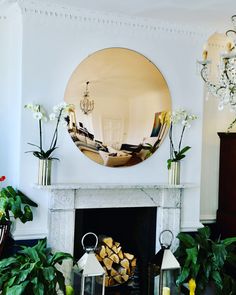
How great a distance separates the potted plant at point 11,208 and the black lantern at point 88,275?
23.4 inches

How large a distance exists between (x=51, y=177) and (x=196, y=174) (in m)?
1.59

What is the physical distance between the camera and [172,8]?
404 cm

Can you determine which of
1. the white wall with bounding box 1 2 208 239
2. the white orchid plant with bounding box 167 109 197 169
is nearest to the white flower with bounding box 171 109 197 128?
the white orchid plant with bounding box 167 109 197 169

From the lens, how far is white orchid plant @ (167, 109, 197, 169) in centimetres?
448

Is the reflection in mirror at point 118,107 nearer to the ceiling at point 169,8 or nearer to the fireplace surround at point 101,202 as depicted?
the fireplace surround at point 101,202

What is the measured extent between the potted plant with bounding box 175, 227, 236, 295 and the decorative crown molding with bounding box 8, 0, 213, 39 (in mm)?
2142

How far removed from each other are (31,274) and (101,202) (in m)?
1.07

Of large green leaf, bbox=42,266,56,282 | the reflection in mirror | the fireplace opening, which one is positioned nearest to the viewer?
large green leaf, bbox=42,266,56,282

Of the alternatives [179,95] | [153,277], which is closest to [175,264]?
[153,277]

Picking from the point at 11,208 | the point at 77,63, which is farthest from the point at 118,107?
the point at 11,208

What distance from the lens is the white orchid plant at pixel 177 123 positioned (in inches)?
177

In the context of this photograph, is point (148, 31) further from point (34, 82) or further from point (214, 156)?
point (214, 156)

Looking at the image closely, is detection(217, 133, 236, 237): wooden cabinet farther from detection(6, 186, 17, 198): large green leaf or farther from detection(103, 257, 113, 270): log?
detection(6, 186, 17, 198): large green leaf

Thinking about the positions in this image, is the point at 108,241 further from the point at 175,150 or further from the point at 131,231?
the point at 175,150
